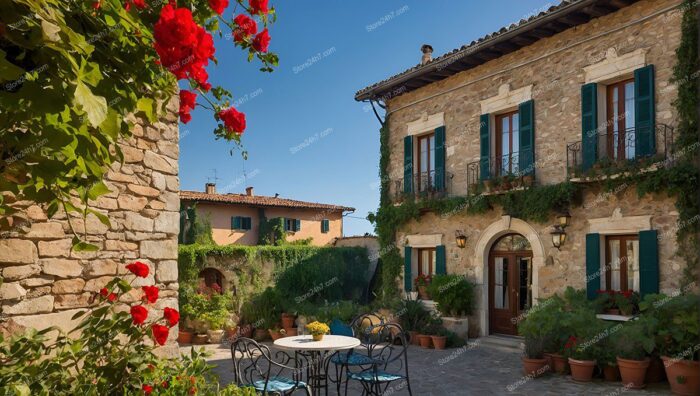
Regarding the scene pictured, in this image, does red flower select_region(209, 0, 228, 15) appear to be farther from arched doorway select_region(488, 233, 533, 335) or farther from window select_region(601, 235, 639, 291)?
arched doorway select_region(488, 233, 533, 335)

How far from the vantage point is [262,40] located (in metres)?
3.38

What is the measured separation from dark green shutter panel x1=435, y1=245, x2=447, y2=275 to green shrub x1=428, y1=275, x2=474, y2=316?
61cm

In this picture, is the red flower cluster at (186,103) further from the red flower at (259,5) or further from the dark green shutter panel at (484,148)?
the dark green shutter panel at (484,148)

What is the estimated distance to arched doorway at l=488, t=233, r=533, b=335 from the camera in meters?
10.6

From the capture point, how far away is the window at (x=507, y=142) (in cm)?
1063

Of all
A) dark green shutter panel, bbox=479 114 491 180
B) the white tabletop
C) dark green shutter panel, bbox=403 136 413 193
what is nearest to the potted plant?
the white tabletop

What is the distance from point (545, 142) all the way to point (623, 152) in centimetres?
154

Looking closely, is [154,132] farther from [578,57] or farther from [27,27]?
[578,57]

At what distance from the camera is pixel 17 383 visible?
8.68ft

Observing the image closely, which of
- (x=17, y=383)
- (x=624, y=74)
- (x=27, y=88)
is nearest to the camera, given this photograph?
(x=27, y=88)

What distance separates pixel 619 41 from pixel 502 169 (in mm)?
3110

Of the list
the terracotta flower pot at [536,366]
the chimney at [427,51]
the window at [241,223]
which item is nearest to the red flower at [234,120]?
the terracotta flower pot at [536,366]

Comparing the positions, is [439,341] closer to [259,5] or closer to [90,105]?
[259,5]

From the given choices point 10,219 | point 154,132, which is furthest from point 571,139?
point 10,219
